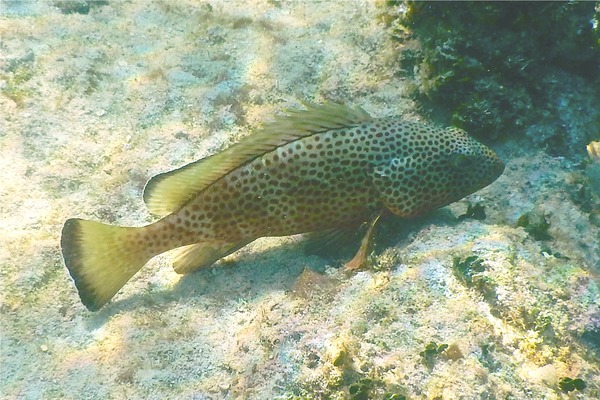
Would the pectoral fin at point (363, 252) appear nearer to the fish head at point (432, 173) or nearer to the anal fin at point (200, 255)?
the fish head at point (432, 173)

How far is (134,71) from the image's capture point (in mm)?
5387

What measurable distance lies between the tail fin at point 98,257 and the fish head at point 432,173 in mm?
1890

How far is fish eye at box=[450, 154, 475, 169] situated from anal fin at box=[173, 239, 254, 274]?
172 cm

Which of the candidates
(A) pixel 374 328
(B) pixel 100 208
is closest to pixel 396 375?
(A) pixel 374 328

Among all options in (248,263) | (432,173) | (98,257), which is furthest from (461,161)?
(98,257)

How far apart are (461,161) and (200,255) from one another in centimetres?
213

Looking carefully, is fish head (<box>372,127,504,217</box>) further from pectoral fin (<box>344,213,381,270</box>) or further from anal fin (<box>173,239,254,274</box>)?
anal fin (<box>173,239,254,274</box>)

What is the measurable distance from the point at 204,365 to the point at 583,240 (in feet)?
9.78

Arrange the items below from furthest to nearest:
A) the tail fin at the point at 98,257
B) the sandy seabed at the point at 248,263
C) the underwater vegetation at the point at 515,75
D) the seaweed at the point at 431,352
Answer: the underwater vegetation at the point at 515,75
the tail fin at the point at 98,257
the sandy seabed at the point at 248,263
the seaweed at the point at 431,352

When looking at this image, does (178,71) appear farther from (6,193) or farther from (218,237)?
(218,237)

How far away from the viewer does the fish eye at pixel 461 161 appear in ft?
12.2

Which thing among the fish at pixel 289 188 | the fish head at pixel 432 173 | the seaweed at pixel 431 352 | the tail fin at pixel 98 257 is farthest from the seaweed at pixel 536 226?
the tail fin at pixel 98 257

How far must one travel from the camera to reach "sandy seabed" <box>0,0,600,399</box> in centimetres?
283

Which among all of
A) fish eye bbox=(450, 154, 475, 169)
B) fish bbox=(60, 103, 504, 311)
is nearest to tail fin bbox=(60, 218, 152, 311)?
fish bbox=(60, 103, 504, 311)
